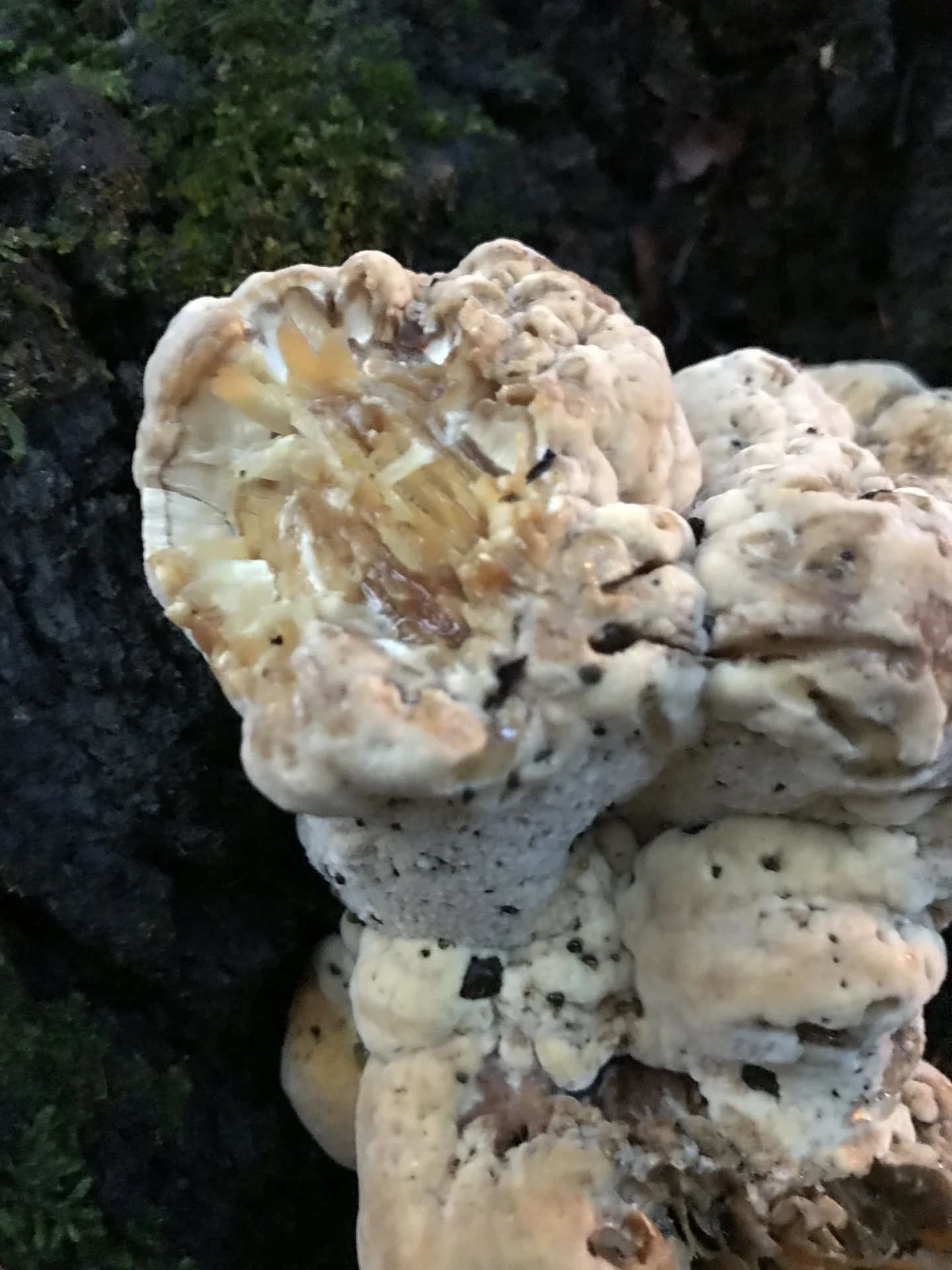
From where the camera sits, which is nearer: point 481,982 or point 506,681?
point 506,681

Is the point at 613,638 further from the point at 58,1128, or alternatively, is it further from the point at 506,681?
the point at 58,1128

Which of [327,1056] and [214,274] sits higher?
[214,274]

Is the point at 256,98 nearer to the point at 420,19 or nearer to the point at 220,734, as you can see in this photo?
the point at 420,19

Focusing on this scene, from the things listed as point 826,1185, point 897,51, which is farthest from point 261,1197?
point 897,51

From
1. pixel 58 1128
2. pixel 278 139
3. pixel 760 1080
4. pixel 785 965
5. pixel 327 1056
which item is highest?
pixel 278 139

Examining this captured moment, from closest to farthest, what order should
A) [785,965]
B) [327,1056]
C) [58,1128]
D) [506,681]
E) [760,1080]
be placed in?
[506,681] < [785,965] < [760,1080] < [58,1128] < [327,1056]

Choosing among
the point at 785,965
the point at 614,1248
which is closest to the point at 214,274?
the point at 785,965

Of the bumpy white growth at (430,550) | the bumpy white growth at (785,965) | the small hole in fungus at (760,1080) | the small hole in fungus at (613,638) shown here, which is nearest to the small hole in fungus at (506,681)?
the bumpy white growth at (430,550)
